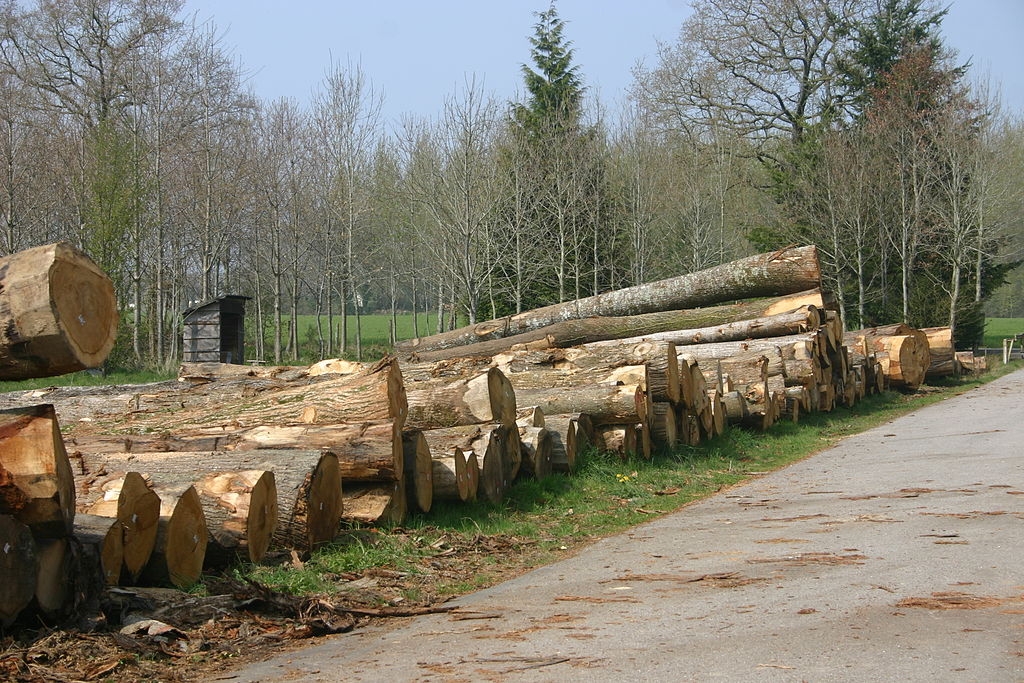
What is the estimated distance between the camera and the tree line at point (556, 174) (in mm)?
28922

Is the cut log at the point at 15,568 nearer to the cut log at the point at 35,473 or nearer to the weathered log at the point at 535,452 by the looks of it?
the cut log at the point at 35,473

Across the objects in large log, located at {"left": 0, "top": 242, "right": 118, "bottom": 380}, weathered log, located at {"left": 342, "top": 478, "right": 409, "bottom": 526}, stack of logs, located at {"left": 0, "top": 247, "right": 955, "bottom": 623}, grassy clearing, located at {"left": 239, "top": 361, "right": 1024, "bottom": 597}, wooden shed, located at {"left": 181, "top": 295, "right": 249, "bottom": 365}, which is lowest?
grassy clearing, located at {"left": 239, "top": 361, "right": 1024, "bottom": 597}

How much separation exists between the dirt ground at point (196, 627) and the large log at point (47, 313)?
125 centimetres

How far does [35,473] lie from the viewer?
486 cm

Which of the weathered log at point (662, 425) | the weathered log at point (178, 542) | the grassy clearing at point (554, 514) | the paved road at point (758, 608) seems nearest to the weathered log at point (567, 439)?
the grassy clearing at point (554, 514)

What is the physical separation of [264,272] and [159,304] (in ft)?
42.4

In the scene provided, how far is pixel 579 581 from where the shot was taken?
644cm

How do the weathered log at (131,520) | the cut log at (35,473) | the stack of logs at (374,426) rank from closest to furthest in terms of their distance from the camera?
the cut log at (35,473), the stack of logs at (374,426), the weathered log at (131,520)

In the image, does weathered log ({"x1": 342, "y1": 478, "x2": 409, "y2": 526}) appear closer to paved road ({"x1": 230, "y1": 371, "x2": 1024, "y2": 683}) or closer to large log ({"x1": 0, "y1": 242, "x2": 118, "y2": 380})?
paved road ({"x1": 230, "y1": 371, "x2": 1024, "y2": 683})

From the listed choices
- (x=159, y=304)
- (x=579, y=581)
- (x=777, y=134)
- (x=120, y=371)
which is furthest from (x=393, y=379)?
(x=777, y=134)

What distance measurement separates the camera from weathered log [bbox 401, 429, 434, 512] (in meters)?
8.30

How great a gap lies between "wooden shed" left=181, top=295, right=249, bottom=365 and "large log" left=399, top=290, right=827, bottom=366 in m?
7.66

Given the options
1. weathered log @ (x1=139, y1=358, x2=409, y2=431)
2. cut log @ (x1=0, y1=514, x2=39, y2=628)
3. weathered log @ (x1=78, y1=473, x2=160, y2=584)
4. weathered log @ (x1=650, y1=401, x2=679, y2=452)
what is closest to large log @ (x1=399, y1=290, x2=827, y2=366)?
weathered log @ (x1=650, y1=401, x2=679, y2=452)

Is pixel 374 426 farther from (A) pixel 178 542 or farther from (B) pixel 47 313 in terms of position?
(B) pixel 47 313
